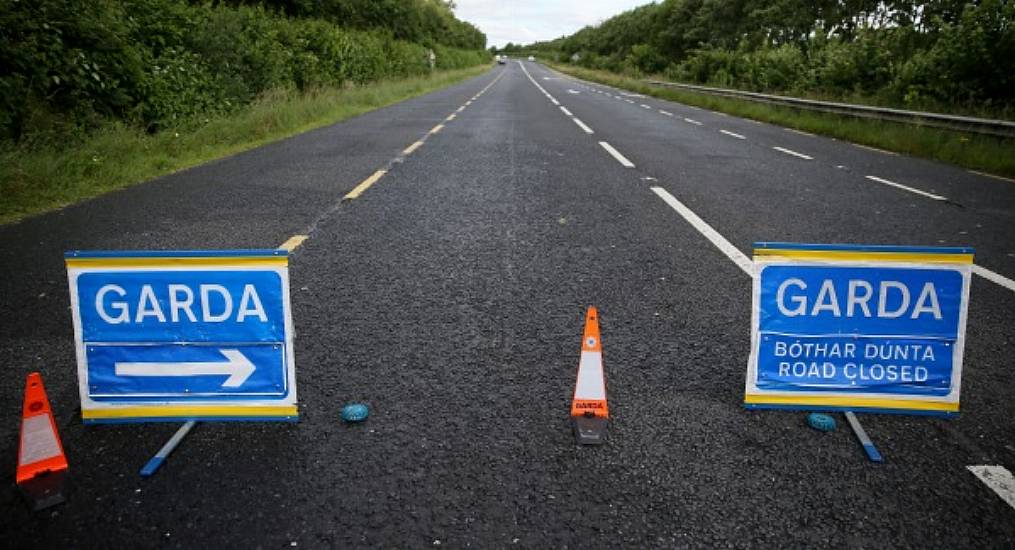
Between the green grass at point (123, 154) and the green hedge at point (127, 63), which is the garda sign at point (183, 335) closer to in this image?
the green grass at point (123, 154)

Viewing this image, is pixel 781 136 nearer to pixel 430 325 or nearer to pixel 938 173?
pixel 938 173

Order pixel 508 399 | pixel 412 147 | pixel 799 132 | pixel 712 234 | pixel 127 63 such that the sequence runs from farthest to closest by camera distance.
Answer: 1. pixel 799 132
2. pixel 412 147
3. pixel 127 63
4. pixel 712 234
5. pixel 508 399

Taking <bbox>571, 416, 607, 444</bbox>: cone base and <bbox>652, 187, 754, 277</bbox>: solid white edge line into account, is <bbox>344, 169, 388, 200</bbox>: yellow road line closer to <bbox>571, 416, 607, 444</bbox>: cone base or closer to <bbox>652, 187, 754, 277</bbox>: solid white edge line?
<bbox>652, 187, 754, 277</bbox>: solid white edge line

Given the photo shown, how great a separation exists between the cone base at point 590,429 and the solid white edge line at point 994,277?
393cm

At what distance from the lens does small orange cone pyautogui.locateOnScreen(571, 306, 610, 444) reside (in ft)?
9.03

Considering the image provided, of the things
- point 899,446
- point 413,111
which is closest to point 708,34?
point 413,111

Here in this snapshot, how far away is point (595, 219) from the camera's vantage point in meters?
6.76

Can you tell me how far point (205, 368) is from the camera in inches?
114

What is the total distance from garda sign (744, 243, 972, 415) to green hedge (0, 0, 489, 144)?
9.48 m

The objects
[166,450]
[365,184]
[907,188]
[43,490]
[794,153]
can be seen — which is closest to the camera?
[43,490]

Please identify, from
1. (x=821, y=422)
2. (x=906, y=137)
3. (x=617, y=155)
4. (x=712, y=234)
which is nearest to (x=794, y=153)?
(x=906, y=137)

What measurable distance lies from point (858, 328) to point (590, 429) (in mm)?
1422

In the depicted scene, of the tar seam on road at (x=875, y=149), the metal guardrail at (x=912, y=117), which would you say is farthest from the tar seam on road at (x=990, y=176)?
the tar seam on road at (x=875, y=149)

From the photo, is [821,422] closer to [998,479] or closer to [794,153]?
[998,479]
